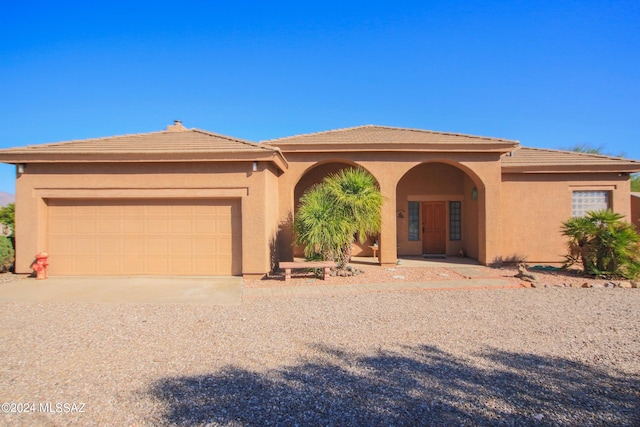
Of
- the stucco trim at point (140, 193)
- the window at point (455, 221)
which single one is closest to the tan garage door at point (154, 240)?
the stucco trim at point (140, 193)

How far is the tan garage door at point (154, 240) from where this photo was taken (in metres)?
10.0

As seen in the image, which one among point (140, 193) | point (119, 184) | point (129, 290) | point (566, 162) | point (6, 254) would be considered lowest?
point (129, 290)

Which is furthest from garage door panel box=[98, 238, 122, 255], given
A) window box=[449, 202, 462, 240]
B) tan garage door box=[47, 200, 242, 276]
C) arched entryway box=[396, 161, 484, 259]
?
window box=[449, 202, 462, 240]

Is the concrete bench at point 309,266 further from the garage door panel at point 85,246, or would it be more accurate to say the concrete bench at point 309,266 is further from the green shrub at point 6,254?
the green shrub at point 6,254

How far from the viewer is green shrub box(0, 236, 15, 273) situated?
9.79 m

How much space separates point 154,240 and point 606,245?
1277 centimetres

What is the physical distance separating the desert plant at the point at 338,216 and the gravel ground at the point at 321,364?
9.66 feet

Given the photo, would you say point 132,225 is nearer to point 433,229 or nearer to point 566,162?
point 433,229

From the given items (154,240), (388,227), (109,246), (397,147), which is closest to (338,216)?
(388,227)

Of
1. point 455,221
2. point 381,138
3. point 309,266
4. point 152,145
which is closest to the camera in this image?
point 309,266

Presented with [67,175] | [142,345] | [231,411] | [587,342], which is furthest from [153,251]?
[587,342]

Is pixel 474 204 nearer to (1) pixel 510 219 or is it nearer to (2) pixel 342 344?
(1) pixel 510 219

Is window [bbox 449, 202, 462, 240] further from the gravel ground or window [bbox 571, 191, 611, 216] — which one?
the gravel ground

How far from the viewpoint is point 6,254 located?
9.88m
